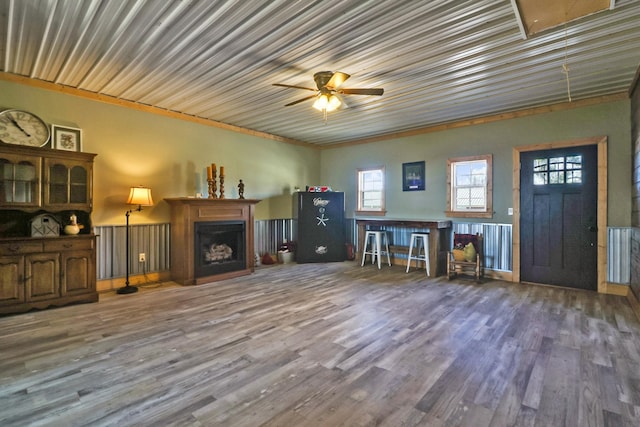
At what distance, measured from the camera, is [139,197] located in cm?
459

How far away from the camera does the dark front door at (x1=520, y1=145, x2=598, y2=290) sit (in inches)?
181

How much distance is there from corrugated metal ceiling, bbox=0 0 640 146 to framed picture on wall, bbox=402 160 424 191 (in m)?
1.65

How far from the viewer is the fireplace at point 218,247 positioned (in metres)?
5.08

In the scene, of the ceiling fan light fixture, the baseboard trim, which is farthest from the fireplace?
the baseboard trim

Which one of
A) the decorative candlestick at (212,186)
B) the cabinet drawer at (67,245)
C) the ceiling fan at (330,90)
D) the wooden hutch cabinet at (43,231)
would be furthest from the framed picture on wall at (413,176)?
the cabinet drawer at (67,245)

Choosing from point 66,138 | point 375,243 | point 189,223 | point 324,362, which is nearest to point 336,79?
point 324,362

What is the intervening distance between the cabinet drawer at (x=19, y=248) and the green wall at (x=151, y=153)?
964 mm

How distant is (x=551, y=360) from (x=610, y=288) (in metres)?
2.99

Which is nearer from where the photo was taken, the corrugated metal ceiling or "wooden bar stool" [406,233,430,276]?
the corrugated metal ceiling

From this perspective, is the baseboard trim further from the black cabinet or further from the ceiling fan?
the black cabinet

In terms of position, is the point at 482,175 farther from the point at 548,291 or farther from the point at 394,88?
the point at 394,88

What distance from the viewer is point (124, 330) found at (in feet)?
10.1

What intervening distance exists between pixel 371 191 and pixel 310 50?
4.42 m

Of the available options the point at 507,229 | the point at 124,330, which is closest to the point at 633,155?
the point at 507,229
